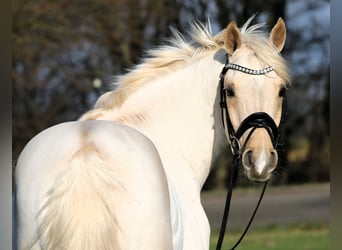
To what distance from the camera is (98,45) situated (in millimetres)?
12617

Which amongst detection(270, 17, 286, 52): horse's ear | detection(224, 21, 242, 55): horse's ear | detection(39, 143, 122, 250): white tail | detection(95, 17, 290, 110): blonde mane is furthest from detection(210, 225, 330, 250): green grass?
detection(39, 143, 122, 250): white tail

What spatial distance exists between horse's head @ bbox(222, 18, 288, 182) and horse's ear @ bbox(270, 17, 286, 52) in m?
0.10

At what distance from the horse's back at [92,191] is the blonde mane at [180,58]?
0.63 metres

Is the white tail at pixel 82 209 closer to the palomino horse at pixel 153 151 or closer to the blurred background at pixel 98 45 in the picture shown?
the palomino horse at pixel 153 151

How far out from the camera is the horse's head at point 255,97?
9.68 feet

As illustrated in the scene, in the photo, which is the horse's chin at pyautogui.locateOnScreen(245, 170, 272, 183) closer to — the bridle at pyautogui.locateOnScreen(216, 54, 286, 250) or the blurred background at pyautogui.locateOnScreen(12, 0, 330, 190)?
the bridle at pyautogui.locateOnScreen(216, 54, 286, 250)

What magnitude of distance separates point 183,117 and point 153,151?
71 cm

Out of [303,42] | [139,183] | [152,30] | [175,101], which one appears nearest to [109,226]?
[139,183]

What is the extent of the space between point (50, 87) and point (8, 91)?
10.5 metres

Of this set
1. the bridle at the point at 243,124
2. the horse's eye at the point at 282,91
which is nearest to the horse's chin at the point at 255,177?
the bridle at the point at 243,124

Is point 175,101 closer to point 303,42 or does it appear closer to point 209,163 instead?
point 209,163

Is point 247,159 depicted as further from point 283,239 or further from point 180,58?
point 283,239

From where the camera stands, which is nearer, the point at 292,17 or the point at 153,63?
the point at 153,63

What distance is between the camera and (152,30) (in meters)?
13.6
